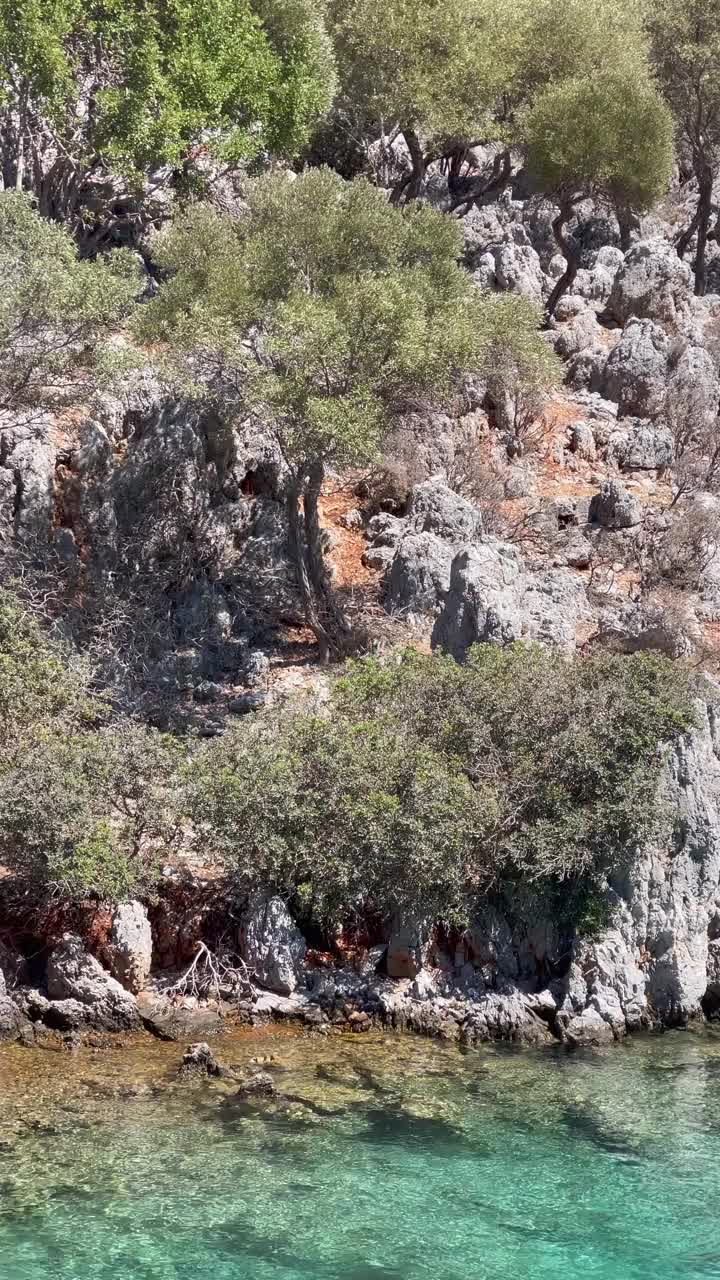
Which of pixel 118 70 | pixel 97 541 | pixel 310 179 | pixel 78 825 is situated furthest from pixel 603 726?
pixel 118 70

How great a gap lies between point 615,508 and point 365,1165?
24.8 meters

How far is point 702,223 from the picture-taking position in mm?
56594

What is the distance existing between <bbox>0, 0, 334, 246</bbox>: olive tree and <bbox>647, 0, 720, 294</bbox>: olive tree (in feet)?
63.8

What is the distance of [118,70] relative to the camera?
4003 cm

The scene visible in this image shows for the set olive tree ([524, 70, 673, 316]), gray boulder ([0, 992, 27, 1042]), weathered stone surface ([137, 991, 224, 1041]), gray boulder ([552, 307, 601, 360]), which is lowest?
gray boulder ([0, 992, 27, 1042])

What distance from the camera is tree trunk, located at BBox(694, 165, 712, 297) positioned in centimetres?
5625

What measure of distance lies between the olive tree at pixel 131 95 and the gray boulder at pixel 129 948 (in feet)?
76.8

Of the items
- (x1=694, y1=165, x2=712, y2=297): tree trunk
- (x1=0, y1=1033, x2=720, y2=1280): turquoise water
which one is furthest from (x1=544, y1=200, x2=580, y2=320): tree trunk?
(x1=0, y1=1033, x2=720, y2=1280): turquoise water

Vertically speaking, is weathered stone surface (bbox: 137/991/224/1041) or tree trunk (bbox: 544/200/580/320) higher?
tree trunk (bbox: 544/200/580/320)

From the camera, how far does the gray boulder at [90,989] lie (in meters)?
23.0

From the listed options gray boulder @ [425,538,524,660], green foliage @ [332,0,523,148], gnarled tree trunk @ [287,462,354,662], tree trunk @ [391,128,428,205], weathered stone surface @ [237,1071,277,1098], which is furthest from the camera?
tree trunk @ [391,128,428,205]

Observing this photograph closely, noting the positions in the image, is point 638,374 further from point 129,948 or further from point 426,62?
point 129,948

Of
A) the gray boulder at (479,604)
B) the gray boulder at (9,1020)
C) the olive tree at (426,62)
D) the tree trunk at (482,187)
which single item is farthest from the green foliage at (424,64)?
the gray boulder at (9,1020)

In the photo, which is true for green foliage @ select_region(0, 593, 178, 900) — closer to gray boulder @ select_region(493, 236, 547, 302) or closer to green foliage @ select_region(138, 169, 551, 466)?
green foliage @ select_region(138, 169, 551, 466)
